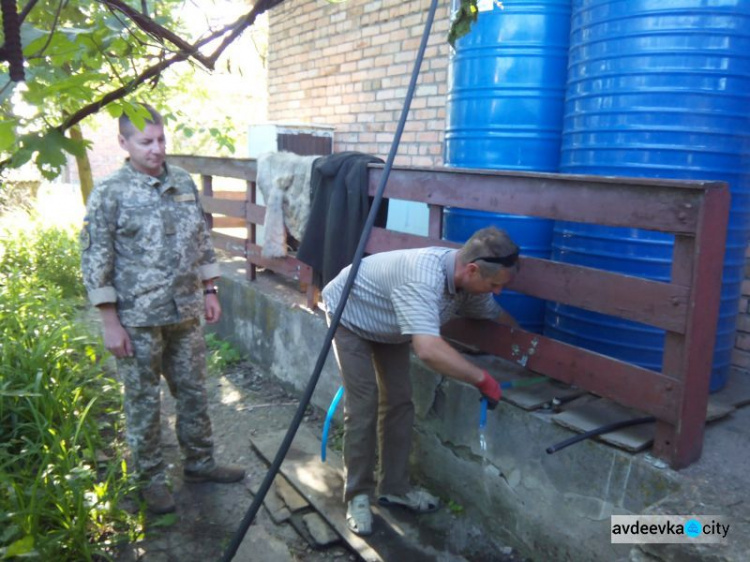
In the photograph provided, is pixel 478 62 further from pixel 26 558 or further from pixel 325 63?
pixel 325 63

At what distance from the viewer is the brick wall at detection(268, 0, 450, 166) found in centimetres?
473

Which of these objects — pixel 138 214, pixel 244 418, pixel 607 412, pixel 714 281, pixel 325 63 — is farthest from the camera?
pixel 325 63

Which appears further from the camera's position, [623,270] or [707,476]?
[623,270]

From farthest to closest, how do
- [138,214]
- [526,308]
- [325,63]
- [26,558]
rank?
[325,63], [526,308], [138,214], [26,558]

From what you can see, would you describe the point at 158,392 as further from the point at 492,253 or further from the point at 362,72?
the point at 362,72

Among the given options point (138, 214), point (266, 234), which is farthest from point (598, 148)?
point (266, 234)

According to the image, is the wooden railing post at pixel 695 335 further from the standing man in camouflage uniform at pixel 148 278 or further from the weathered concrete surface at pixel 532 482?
the standing man in camouflage uniform at pixel 148 278

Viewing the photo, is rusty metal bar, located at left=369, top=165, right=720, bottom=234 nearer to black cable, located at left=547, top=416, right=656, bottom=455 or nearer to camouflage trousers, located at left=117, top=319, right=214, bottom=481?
black cable, located at left=547, top=416, right=656, bottom=455

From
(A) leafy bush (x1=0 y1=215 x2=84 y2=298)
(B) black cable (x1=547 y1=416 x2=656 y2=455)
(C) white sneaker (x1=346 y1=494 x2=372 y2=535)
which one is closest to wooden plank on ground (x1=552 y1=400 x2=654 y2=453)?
(B) black cable (x1=547 y1=416 x2=656 y2=455)

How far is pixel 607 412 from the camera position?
8.16ft

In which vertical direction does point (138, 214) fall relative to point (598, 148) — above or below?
below

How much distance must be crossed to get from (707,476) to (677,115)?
1.31m

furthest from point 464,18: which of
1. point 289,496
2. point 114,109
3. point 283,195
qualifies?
point 283,195

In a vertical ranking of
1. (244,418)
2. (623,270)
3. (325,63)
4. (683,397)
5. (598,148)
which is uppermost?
(325,63)
